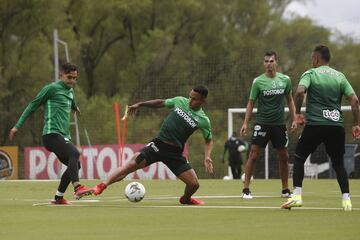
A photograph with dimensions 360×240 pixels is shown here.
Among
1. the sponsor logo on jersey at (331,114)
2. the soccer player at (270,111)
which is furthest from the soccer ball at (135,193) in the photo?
the sponsor logo on jersey at (331,114)

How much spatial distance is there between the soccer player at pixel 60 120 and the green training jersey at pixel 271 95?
3201 mm

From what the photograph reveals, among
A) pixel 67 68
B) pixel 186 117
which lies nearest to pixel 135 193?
pixel 186 117

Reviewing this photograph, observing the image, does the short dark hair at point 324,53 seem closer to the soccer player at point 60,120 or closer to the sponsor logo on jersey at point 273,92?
the sponsor logo on jersey at point 273,92

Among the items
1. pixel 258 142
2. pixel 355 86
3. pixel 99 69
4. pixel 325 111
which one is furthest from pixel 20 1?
pixel 325 111

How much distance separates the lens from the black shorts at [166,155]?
561 inches

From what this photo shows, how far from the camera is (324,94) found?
12.5 meters

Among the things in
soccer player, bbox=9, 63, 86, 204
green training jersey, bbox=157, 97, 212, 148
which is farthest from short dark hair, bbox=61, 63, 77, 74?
green training jersey, bbox=157, 97, 212, 148

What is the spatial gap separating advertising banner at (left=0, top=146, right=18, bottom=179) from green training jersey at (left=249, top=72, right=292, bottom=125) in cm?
2278

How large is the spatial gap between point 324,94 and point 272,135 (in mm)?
3962

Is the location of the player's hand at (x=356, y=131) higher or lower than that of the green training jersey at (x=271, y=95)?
lower

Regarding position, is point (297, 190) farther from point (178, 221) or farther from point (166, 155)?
point (166, 155)

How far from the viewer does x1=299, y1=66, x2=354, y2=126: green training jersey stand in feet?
A: 40.9

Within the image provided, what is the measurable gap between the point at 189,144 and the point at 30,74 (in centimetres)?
990

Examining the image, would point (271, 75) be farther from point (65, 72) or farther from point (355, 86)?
point (355, 86)
